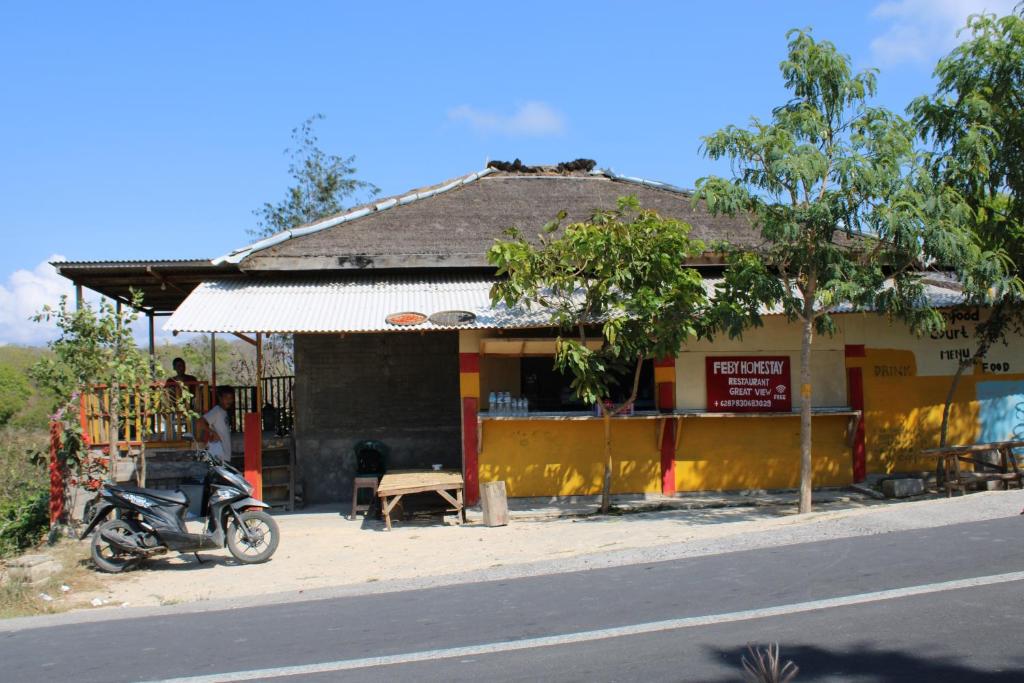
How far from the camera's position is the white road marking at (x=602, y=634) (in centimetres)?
557

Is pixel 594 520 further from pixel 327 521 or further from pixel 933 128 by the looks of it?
pixel 933 128

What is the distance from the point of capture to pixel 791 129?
10344mm

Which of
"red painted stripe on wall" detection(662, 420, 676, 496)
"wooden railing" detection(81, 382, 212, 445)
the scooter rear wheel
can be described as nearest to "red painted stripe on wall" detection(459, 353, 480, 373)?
"red painted stripe on wall" detection(662, 420, 676, 496)

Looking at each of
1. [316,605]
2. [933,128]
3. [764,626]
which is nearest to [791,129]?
[933,128]

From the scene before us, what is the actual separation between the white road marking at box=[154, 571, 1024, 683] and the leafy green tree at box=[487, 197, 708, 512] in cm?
453

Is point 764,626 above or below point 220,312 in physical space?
below

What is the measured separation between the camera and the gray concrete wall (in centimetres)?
1377

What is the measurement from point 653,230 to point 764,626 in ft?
19.0

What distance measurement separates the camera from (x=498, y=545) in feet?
33.3

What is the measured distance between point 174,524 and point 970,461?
10.8 metres

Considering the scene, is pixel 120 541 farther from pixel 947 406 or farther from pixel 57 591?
pixel 947 406

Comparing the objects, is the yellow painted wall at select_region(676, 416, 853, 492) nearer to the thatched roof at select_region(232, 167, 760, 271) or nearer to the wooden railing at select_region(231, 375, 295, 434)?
the thatched roof at select_region(232, 167, 760, 271)

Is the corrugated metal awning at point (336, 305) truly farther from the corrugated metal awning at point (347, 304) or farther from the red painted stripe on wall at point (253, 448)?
the red painted stripe on wall at point (253, 448)

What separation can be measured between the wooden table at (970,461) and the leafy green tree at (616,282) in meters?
4.01
